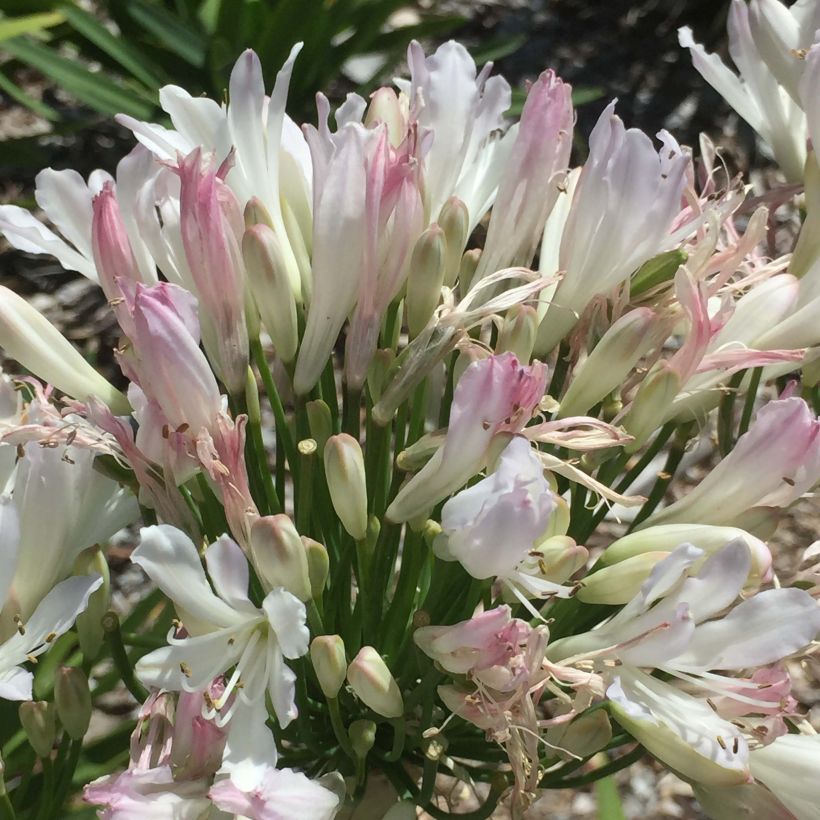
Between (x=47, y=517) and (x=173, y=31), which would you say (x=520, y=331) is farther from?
(x=173, y=31)

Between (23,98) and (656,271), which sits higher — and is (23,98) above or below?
below

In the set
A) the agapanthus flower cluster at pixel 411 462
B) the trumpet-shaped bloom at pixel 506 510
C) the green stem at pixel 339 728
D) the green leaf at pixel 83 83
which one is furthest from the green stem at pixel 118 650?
the green leaf at pixel 83 83

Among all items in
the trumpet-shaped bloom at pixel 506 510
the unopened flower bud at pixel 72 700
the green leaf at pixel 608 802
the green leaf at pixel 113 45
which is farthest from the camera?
the green leaf at pixel 113 45

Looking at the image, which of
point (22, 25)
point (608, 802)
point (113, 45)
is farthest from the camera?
point (113, 45)

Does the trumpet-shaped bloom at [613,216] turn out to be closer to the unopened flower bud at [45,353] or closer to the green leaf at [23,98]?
the unopened flower bud at [45,353]

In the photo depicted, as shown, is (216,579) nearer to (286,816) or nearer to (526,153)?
(286,816)

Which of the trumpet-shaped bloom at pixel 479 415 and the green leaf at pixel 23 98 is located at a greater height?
the trumpet-shaped bloom at pixel 479 415

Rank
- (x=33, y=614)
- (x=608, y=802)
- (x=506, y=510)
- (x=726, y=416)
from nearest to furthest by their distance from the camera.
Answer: (x=506, y=510) < (x=33, y=614) < (x=726, y=416) < (x=608, y=802)

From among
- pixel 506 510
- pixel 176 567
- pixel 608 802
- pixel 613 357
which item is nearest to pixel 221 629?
pixel 176 567
